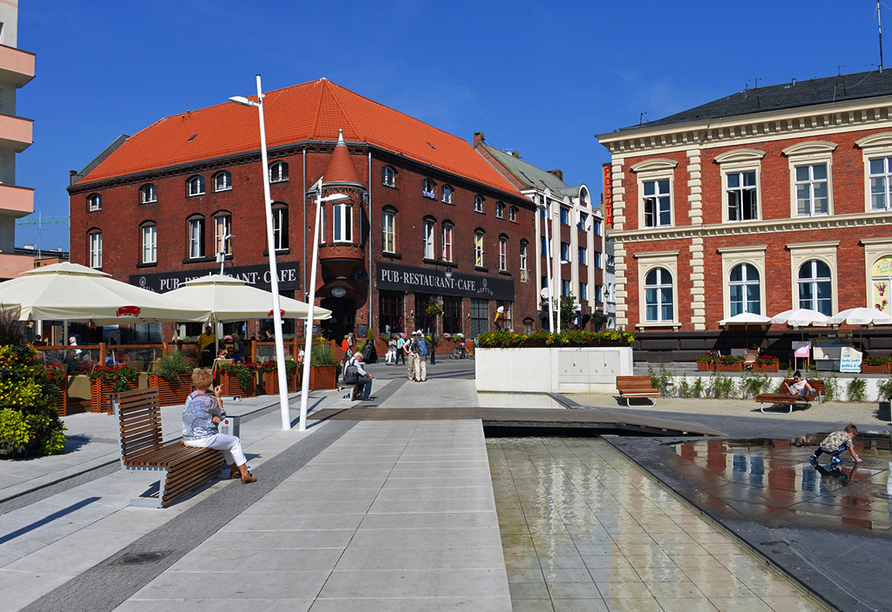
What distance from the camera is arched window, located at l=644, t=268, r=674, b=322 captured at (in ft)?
108

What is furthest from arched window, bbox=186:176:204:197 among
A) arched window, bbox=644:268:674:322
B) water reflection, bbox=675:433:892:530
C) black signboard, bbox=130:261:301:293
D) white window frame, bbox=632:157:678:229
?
water reflection, bbox=675:433:892:530

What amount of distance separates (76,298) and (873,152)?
98.1 feet

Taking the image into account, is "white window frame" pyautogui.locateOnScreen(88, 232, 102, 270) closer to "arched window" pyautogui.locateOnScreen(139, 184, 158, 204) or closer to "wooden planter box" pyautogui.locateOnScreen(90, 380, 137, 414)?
"arched window" pyautogui.locateOnScreen(139, 184, 158, 204)

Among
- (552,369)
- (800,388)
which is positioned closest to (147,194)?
(552,369)

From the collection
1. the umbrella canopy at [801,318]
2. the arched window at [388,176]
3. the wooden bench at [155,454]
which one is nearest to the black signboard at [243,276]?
the arched window at [388,176]

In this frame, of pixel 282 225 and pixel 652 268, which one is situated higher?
pixel 282 225

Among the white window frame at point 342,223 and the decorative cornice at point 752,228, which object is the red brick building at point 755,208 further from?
the white window frame at point 342,223

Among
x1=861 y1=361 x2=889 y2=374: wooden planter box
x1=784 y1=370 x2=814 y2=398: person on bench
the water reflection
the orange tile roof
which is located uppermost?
the orange tile roof

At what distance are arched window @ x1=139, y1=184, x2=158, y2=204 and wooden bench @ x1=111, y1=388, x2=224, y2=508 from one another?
142ft

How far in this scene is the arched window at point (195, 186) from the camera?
46594 mm

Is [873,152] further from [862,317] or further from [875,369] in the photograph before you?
[875,369]

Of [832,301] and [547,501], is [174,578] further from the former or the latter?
[832,301]

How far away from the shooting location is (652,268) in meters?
33.4

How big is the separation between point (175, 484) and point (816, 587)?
247 inches
